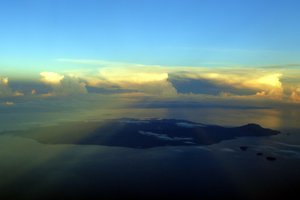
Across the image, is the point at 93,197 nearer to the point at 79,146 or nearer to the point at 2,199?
the point at 2,199

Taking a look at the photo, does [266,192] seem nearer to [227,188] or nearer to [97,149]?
[227,188]

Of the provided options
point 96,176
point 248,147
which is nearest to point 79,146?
point 96,176

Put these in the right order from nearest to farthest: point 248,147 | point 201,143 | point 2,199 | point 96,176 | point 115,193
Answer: point 2,199, point 115,193, point 96,176, point 248,147, point 201,143

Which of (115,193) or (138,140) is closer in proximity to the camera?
(115,193)

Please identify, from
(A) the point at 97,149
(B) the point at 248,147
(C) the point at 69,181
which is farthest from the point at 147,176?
(B) the point at 248,147

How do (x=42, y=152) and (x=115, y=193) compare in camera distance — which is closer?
(x=115, y=193)

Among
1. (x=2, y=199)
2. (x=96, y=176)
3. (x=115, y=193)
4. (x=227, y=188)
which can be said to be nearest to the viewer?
(x=2, y=199)

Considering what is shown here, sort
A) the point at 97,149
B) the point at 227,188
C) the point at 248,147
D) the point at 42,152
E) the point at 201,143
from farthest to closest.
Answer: the point at 201,143 < the point at 248,147 < the point at 97,149 < the point at 42,152 < the point at 227,188

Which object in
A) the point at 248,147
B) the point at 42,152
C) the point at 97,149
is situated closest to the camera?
the point at 42,152

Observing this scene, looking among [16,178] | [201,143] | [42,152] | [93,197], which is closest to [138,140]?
[201,143]
